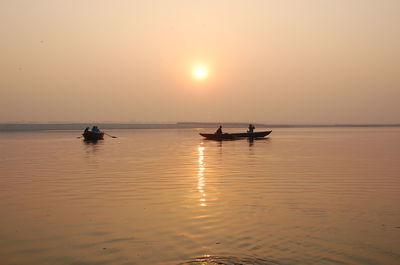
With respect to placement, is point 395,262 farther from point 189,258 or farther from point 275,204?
point 275,204

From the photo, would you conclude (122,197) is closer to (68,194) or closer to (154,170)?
(68,194)

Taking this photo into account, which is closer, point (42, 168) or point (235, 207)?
point (235, 207)

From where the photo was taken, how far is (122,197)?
14.0m

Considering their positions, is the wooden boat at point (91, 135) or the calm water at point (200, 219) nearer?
the calm water at point (200, 219)

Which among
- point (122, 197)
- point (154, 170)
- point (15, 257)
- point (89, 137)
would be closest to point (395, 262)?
point (15, 257)

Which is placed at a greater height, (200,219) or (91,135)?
(91,135)

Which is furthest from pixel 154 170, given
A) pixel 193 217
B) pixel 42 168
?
pixel 193 217

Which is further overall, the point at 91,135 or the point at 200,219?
the point at 91,135

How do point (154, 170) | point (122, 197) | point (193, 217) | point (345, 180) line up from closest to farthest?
1. point (193, 217)
2. point (122, 197)
3. point (345, 180)
4. point (154, 170)

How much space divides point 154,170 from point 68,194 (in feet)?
25.8

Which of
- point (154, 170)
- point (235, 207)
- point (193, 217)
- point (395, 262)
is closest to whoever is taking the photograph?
point (395, 262)

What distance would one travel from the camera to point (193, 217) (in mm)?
10781

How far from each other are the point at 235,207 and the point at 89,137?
48.0 meters

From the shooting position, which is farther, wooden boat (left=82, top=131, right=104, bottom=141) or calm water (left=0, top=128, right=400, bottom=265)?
wooden boat (left=82, top=131, right=104, bottom=141)
